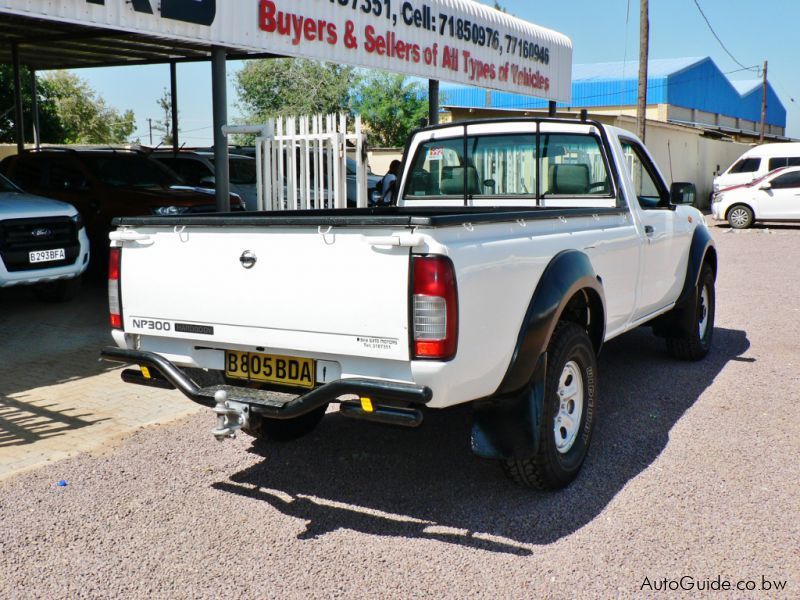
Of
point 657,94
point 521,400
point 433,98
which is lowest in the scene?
point 521,400

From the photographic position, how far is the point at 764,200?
2192 centimetres

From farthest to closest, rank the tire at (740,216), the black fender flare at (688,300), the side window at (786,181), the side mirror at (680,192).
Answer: the tire at (740,216) < the side window at (786,181) < the black fender flare at (688,300) < the side mirror at (680,192)

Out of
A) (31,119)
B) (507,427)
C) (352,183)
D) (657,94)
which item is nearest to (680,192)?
(507,427)

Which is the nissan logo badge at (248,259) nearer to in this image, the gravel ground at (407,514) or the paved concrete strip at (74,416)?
the gravel ground at (407,514)

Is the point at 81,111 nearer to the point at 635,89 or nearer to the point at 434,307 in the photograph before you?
the point at 635,89

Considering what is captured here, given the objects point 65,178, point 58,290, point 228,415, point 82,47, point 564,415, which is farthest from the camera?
point 82,47

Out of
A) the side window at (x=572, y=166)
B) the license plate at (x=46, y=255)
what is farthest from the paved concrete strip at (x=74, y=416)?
the side window at (x=572, y=166)

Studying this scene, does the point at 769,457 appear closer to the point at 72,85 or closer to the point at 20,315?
the point at 20,315

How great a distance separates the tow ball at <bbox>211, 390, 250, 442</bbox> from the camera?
3.90 m

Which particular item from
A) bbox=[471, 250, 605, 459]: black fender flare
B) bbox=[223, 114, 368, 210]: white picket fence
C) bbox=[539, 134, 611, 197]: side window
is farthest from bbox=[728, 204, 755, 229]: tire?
bbox=[471, 250, 605, 459]: black fender flare

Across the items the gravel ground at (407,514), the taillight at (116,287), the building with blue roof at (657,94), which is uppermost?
the building with blue roof at (657,94)

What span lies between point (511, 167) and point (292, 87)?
54164 millimetres

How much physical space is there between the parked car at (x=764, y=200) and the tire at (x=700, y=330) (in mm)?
15644

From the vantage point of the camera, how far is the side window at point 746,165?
80.9 ft
